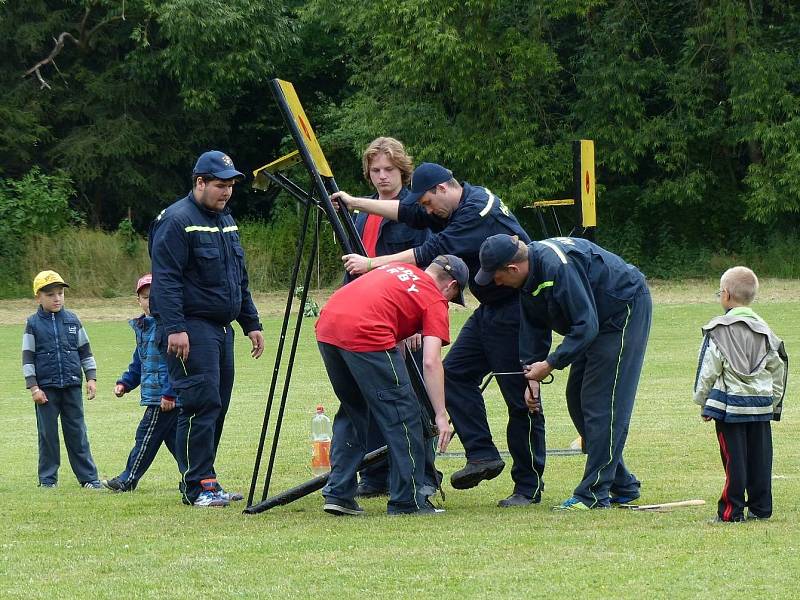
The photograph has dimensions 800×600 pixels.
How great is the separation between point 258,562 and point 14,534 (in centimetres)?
179

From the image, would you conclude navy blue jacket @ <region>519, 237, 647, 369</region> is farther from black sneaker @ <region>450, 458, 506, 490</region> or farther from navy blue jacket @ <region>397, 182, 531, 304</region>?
black sneaker @ <region>450, 458, 506, 490</region>

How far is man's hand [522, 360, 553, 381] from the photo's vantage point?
7.55m

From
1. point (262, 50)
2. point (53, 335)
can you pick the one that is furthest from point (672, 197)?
point (53, 335)

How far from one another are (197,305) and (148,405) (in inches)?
68.1

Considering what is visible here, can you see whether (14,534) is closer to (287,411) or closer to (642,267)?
(287,411)

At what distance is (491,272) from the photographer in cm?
745

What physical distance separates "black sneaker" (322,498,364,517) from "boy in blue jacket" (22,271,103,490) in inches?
119

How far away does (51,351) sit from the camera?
10.5 meters

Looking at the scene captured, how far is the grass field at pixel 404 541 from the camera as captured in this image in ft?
18.7

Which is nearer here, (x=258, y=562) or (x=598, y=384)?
(x=258, y=562)

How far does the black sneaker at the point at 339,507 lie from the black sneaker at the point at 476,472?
0.73 meters

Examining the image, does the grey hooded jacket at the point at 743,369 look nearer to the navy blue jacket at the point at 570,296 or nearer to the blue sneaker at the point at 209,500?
the navy blue jacket at the point at 570,296

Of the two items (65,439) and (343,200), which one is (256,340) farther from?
(65,439)

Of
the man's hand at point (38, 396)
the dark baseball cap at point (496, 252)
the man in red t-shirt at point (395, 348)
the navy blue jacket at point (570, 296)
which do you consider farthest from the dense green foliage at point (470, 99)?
the dark baseball cap at point (496, 252)
